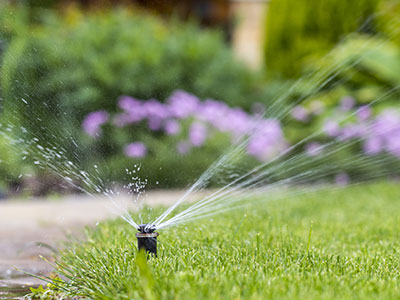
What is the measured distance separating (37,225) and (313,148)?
3259mm

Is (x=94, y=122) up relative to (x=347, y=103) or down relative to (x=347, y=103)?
down

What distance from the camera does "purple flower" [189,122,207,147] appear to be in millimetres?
5355

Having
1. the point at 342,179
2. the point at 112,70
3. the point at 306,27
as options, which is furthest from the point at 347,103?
the point at 112,70

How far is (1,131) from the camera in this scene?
4516 mm

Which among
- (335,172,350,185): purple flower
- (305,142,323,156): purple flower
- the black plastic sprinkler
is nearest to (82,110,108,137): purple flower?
(305,142,323,156): purple flower

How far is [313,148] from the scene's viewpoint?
6016 millimetres

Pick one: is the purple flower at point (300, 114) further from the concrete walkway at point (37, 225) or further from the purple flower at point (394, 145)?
the concrete walkway at point (37, 225)

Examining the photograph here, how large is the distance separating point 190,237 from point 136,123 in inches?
127

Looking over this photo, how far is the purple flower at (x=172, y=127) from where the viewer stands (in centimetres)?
548

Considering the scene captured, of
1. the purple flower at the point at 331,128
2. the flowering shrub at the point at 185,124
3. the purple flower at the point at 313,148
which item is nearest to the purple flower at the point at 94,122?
the flowering shrub at the point at 185,124

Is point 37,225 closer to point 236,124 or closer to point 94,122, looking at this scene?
point 94,122

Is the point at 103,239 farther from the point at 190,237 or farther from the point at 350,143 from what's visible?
the point at 350,143

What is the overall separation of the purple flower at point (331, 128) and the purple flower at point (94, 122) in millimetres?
2210

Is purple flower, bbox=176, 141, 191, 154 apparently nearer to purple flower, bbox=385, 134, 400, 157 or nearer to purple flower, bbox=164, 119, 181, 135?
purple flower, bbox=164, 119, 181, 135
